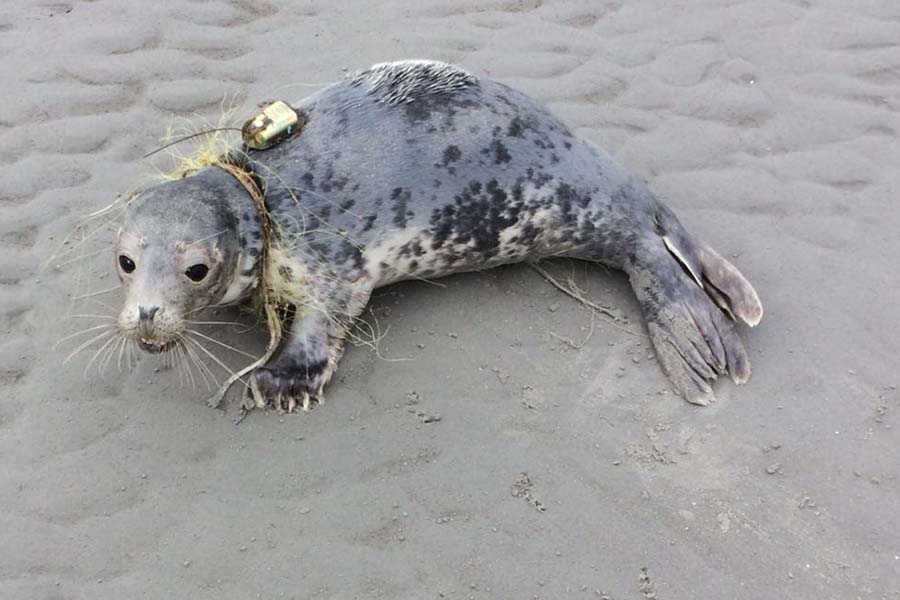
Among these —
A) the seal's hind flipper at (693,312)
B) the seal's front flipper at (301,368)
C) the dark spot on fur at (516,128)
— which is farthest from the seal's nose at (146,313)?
the seal's hind flipper at (693,312)

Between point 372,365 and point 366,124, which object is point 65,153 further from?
point 372,365

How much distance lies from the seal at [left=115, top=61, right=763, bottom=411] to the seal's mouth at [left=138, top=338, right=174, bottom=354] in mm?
14

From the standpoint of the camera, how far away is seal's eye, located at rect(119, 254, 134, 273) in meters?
2.76

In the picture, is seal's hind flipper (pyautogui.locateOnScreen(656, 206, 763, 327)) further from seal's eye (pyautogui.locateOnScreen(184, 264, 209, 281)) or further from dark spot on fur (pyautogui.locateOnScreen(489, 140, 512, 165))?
seal's eye (pyautogui.locateOnScreen(184, 264, 209, 281))

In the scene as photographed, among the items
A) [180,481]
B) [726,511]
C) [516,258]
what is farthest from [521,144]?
[180,481]

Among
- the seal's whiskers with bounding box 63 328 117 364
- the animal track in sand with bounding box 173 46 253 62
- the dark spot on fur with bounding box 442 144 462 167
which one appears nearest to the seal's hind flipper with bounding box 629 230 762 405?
the dark spot on fur with bounding box 442 144 462 167

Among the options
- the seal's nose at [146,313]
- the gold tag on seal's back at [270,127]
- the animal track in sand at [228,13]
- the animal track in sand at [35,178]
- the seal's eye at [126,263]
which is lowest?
the animal track in sand at [35,178]

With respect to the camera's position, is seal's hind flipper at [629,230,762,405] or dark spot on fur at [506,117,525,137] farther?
dark spot on fur at [506,117,525,137]

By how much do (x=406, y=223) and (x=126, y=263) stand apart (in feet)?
3.15

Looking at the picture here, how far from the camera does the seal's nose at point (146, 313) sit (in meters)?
2.65

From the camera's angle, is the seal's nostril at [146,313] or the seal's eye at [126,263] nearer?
the seal's nostril at [146,313]

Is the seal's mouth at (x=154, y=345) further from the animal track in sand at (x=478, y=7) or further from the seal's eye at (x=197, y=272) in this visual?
the animal track in sand at (x=478, y=7)

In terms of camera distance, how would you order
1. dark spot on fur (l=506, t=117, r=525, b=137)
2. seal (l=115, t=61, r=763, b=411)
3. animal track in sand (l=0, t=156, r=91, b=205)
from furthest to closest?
animal track in sand (l=0, t=156, r=91, b=205) → dark spot on fur (l=506, t=117, r=525, b=137) → seal (l=115, t=61, r=763, b=411)

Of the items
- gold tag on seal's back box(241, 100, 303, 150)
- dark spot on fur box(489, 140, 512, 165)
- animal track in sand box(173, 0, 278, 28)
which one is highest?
gold tag on seal's back box(241, 100, 303, 150)
